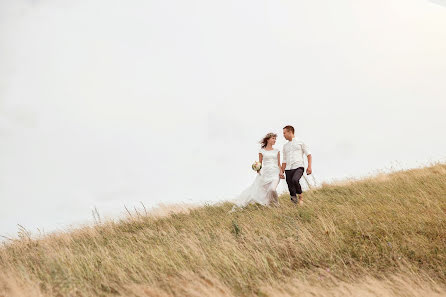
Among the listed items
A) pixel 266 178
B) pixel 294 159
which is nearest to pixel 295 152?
pixel 294 159

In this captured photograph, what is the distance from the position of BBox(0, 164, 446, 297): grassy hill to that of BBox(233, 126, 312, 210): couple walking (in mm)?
1950

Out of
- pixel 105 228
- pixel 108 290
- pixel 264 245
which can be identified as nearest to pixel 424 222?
pixel 264 245

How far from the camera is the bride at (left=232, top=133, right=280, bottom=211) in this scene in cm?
1139

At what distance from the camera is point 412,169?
1645 centimetres

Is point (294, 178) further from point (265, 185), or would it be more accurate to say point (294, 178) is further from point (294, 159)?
point (265, 185)

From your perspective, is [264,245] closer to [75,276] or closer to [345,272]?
[345,272]

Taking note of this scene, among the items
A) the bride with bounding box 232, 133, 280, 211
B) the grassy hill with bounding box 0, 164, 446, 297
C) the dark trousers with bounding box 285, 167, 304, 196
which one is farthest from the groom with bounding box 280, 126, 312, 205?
the grassy hill with bounding box 0, 164, 446, 297

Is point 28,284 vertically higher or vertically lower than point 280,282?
higher

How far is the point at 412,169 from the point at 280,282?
12817 mm

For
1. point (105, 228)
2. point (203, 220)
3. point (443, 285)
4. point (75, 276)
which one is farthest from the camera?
point (105, 228)

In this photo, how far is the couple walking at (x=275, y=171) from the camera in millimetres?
11008

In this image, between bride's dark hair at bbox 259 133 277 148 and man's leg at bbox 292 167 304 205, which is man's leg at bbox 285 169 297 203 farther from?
bride's dark hair at bbox 259 133 277 148

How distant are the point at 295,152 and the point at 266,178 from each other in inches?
44.1

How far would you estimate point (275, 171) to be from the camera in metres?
11.4
